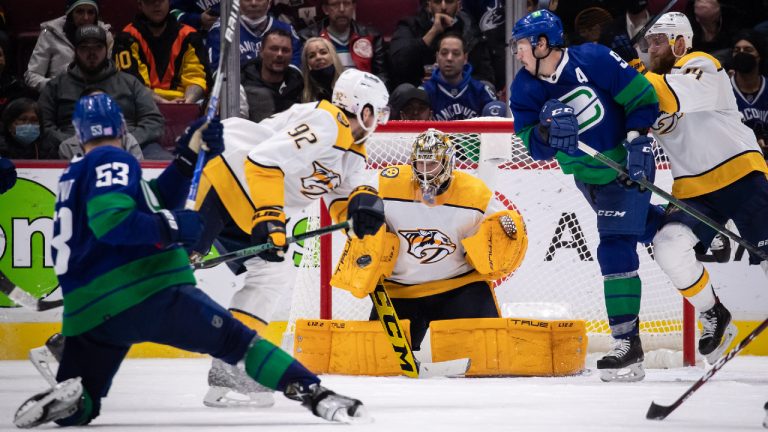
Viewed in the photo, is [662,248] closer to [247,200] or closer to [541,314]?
[541,314]

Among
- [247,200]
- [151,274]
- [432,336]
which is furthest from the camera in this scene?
[432,336]

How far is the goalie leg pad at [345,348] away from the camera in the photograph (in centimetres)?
482

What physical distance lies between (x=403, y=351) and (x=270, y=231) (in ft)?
4.13

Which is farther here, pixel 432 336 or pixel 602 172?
pixel 432 336

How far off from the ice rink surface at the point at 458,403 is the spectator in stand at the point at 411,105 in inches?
71.7

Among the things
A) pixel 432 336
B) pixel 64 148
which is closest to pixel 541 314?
pixel 432 336

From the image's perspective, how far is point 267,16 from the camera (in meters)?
6.60

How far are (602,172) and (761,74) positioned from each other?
2677 millimetres

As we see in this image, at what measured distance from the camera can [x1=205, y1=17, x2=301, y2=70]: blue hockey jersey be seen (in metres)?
6.48

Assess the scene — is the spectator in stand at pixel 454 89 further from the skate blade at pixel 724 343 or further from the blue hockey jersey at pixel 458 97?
the skate blade at pixel 724 343

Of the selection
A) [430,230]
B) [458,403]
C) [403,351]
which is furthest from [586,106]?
[458,403]

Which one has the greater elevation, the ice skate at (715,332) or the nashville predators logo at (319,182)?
the nashville predators logo at (319,182)

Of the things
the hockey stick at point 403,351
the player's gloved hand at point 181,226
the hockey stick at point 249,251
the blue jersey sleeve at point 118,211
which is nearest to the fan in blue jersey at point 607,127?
the hockey stick at point 403,351

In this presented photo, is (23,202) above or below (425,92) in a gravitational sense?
below
